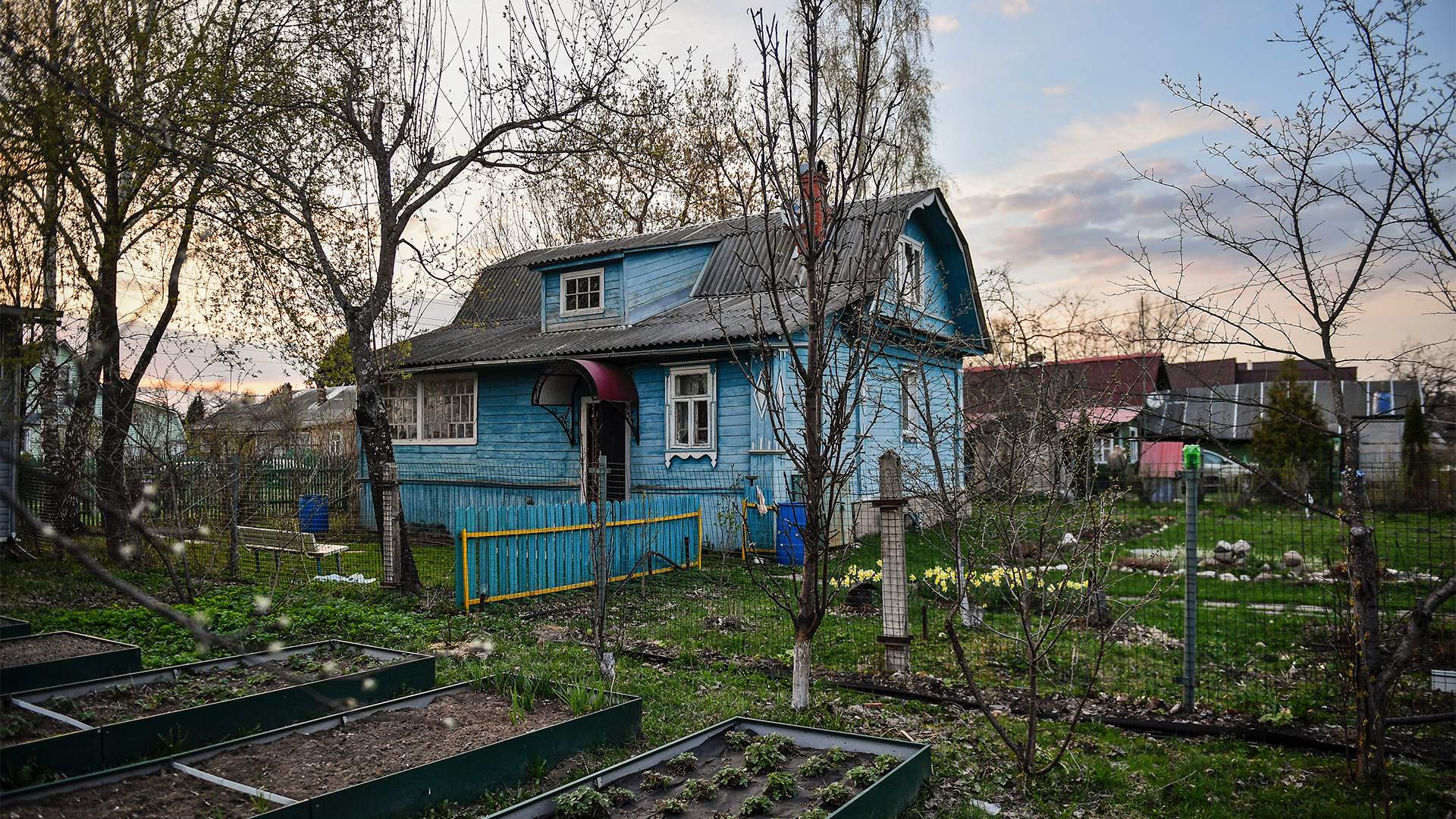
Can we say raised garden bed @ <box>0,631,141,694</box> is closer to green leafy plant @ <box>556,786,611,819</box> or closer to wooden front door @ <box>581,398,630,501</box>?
green leafy plant @ <box>556,786,611,819</box>

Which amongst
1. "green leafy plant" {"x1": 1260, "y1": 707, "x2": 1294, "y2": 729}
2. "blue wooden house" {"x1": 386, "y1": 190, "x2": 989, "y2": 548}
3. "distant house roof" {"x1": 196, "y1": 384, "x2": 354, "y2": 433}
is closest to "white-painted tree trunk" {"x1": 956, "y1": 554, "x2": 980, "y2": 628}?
"green leafy plant" {"x1": 1260, "y1": 707, "x2": 1294, "y2": 729}

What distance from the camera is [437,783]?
4.17 metres

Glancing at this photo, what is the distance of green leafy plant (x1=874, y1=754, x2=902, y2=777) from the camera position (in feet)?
14.5

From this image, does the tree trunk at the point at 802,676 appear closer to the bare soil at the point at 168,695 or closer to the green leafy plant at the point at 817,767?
the green leafy plant at the point at 817,767

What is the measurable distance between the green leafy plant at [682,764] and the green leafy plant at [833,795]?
74cm

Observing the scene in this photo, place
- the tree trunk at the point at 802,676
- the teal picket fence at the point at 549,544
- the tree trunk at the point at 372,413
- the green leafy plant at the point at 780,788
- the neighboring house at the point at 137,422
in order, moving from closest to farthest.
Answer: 1. the green leafy plant at the point at 780,788
2. the tree trunk at the point at 802,676
3. the teal picket fence at the point at 549,544
4. the neighboring house at the point at 137,422
5. the tree trunk at the point at 372,413

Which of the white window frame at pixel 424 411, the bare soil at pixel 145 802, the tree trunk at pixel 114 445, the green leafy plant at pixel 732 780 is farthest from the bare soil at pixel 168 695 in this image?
the white window frame at pixel 424 411

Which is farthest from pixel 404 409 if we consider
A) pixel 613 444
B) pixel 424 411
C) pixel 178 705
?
pixel 178 705

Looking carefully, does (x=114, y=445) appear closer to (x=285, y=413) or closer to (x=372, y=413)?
(x=372, y=413)

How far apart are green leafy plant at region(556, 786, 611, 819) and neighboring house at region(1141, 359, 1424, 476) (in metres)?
3.18

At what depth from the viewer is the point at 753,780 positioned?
179 inches

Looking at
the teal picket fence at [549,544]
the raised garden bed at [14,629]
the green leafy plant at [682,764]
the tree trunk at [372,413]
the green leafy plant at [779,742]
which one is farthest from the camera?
the tree trunk at [372,413]

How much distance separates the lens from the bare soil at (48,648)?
258 inches

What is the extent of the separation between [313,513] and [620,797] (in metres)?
14.3
